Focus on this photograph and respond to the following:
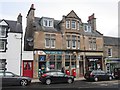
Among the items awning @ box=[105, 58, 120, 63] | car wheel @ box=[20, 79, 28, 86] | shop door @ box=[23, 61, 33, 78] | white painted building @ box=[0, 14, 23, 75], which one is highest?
white painted building @ box=[0, 14, 23, 75]

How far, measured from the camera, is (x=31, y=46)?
2816 cm

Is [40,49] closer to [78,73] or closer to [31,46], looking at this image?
[31,46]

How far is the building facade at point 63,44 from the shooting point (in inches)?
1101

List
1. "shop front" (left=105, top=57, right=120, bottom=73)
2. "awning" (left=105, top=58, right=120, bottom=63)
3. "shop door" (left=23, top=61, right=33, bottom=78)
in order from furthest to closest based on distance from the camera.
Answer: "awning" (left=105, top=58, right=120, bottom=63) → "shop front" (left=105, top=57, right=120, bottom=73) → "shop door" (left=23, top=61, right=33, bottom=78)

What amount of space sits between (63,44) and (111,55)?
392 inches

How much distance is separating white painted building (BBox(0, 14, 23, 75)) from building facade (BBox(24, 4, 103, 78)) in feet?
6.52

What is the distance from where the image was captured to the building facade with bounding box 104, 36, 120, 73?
1318 inches

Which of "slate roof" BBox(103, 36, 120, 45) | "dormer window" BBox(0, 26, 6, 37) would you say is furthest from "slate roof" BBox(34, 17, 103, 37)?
"dormer window" BBox(0, 26, 6, 37)

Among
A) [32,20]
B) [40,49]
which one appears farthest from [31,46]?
[32,20]

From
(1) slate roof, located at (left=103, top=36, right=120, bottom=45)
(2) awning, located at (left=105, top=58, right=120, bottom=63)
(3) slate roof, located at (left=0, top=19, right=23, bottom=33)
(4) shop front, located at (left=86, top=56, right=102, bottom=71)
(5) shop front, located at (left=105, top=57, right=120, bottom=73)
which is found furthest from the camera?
(1) slate roof, located at (left=103, top=36, right=120, bottom=45)

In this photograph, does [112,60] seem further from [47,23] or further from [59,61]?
[47,23]

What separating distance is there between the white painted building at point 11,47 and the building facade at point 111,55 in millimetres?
14738

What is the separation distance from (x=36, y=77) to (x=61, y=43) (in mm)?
6228

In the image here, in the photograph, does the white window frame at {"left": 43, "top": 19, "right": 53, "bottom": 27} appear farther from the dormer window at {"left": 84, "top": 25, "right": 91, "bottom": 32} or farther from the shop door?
the shop door
